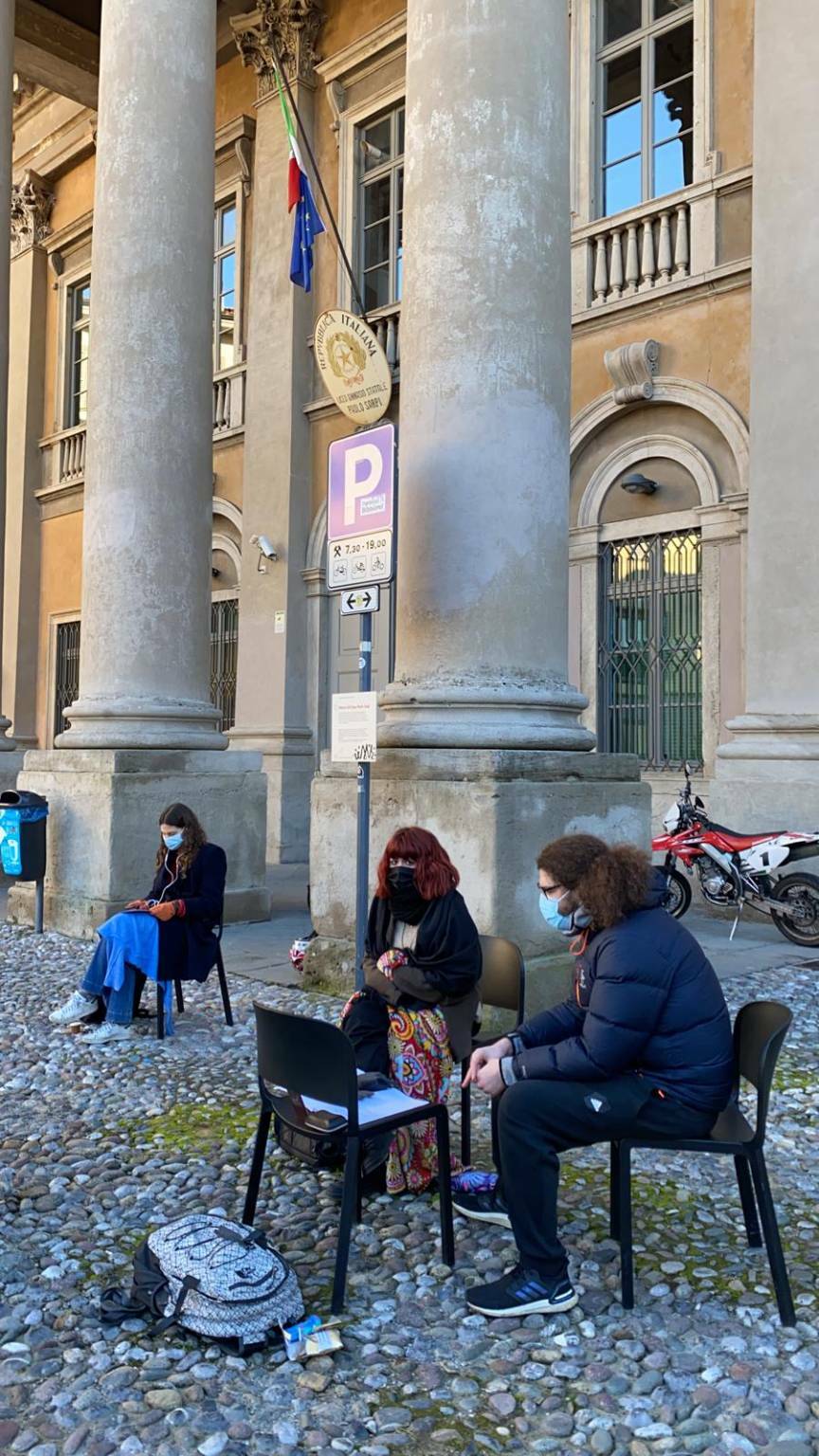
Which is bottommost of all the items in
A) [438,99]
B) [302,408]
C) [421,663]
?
[421,663]

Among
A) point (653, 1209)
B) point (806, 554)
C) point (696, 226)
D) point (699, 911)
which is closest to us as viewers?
point (653, 1209)

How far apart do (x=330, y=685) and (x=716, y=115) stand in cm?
717

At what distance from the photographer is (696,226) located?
10.7 meters

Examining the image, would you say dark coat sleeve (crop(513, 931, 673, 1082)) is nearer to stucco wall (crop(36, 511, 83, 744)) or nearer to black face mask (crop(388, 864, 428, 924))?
black face mask (crop(388, 864, 428, 924))

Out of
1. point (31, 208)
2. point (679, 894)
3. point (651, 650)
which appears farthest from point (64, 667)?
point (679, 894)

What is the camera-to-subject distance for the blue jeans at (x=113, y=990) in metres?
5.80

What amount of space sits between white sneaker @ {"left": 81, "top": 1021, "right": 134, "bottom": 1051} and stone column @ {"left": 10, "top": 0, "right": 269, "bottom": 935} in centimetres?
246

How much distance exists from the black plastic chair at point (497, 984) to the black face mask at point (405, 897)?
35 cm

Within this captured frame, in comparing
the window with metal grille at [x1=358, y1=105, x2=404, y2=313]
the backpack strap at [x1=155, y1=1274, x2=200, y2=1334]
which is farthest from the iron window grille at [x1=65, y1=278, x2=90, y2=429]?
the backpack strap at [x1=155, y1=1274, x2=200, y2=1334]

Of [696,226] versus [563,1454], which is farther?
[696,226]

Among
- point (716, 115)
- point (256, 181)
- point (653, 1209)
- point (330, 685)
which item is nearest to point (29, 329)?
point (256, 181)

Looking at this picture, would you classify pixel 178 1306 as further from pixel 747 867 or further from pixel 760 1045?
pixel 747 867

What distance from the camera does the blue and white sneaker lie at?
2.97m

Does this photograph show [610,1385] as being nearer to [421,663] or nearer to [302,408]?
[421,663]
